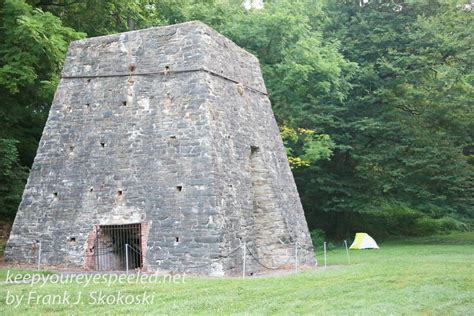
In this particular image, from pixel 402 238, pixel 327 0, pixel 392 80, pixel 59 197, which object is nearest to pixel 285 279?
pixel 59 197

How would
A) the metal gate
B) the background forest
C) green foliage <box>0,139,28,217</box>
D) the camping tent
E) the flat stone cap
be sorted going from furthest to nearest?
the background forest
green foliage <box>0,139,28,217</box>
the camping tent
the flat stone cap
the metal gate

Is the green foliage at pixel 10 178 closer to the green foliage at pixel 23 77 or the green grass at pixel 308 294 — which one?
the green foliage at pixel 23 77

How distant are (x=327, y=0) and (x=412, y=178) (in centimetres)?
936

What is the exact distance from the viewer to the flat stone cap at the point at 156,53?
13.1m

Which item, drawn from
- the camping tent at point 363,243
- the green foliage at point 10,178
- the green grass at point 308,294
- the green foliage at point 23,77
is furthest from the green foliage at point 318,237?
the green foliage at point 10,178

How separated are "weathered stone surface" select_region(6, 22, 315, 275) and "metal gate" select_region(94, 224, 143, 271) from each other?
20cm

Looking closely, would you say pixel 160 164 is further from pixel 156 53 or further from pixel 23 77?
pixel 23 77

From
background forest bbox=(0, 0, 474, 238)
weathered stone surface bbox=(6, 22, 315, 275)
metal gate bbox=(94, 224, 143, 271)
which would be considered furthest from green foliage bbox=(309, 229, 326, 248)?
metal gate bbox=(94, 224, 143, 271)

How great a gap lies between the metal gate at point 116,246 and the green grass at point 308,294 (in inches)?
101

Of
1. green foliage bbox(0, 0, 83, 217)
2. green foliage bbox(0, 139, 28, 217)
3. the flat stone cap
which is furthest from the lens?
green foliage bbox(0, 139, 28, 217)

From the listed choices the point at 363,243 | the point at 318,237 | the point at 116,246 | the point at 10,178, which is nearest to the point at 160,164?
the point at 116,246

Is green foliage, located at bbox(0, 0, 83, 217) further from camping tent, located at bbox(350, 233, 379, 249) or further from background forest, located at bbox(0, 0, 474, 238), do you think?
camping tent, located at bbox(350, 233, 379, 249)

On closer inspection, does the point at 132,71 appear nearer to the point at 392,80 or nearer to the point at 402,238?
the point at 392,80

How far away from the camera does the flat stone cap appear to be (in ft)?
42.9
